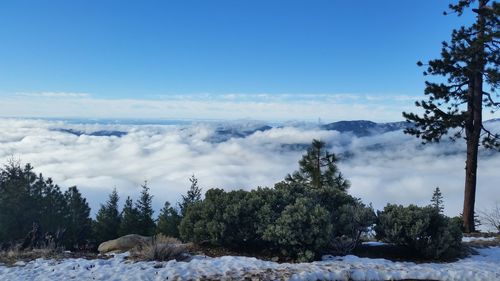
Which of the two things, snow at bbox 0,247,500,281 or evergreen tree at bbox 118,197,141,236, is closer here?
snow at bbox 0,247,500,281

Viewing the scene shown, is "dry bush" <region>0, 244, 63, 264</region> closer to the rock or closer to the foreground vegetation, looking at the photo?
the foreground vegetation

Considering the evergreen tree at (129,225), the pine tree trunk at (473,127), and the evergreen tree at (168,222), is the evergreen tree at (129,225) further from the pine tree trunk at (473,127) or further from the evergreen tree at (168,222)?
the pine tree trunk at (473,127)

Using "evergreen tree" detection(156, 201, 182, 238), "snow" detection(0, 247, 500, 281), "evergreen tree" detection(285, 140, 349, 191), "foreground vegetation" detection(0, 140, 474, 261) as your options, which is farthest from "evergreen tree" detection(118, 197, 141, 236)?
"snow" detection(0, 247, 500, 281)

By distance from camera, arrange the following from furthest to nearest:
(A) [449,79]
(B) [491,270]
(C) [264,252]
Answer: (A) [449,79], (C) [264,252], (B) [491,270]

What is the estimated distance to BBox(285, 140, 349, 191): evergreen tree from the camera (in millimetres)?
24078

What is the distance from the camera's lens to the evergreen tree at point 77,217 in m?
46.5

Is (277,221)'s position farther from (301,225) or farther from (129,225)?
(129,225)

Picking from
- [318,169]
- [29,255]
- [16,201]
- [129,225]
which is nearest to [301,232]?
[29,255]

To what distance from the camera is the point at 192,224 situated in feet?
36.6

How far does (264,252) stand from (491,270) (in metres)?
4.91

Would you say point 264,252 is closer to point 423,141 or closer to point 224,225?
point 224,225

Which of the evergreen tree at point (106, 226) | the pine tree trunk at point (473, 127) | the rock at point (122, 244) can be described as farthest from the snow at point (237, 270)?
the evergreen tree at point (106, 226)

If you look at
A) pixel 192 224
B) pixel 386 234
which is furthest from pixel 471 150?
pixel 192 224

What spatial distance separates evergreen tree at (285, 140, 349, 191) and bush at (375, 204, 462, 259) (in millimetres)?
13189
